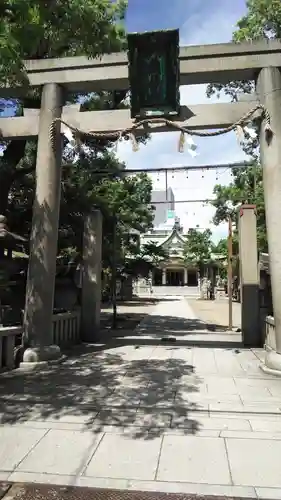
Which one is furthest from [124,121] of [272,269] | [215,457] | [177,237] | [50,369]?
[177,237]

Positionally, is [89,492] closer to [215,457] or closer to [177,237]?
[215,457]

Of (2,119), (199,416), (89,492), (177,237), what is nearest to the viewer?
(89,492)

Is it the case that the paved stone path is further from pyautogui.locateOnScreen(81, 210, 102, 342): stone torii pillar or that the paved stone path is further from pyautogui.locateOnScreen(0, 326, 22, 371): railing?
pyautogui.locateOnScreen(81, 210, 102, 342): stone torii pillar

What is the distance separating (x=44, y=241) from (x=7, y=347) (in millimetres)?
2051

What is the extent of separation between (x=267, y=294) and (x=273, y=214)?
A: 3.25 m

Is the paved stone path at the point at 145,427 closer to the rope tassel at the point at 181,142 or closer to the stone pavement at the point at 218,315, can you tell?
the rope tassel at the point at 181,142

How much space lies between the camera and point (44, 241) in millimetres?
8078

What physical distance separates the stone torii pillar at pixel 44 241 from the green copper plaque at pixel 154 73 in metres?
1.56

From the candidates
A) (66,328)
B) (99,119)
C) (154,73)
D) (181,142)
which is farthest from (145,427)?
(154,73)

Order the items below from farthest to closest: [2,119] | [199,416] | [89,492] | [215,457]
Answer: [2,119]
[199,416]
[215,457]
[89,492]

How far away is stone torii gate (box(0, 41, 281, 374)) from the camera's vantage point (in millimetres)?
7566

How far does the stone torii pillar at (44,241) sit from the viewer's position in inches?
310

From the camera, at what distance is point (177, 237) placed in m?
60.5

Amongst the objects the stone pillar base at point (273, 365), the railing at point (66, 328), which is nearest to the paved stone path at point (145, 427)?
the stone pillar base at point (273, 365)
